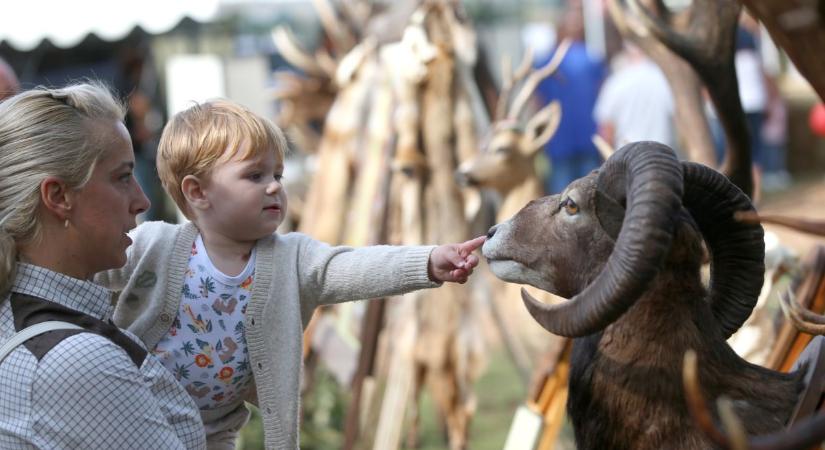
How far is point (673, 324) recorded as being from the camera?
2732mm

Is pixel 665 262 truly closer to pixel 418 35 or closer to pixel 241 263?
pixel 241 263

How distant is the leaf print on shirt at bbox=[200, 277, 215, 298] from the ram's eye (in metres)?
0.97

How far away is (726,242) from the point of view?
9.46 feet

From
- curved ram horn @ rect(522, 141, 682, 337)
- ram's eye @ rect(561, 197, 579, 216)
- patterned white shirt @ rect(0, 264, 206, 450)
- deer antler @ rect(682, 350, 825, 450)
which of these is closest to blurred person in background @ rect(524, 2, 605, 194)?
ram's eye @ rect(561, 197, 579, 216)

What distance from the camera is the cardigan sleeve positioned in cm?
284

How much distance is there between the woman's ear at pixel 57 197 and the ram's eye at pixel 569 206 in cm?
128

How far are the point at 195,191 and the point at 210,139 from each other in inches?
6.4

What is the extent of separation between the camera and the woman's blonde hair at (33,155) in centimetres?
243

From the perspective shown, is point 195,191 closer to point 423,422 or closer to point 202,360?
point 202,360

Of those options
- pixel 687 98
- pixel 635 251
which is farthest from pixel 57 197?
pixel 687 98

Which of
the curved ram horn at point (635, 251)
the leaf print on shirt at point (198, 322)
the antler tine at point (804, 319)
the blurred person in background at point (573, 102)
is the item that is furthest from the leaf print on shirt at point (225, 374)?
the blurred person in background at point (573, 102)

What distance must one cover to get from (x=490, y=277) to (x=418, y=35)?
1632mm

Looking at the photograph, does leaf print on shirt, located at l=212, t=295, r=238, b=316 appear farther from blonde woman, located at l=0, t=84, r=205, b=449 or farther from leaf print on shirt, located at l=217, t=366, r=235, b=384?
blonde woman, located at l=0, t=84, r=205, b=449

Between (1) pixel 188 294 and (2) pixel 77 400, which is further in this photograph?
(1) pixel 188 294
